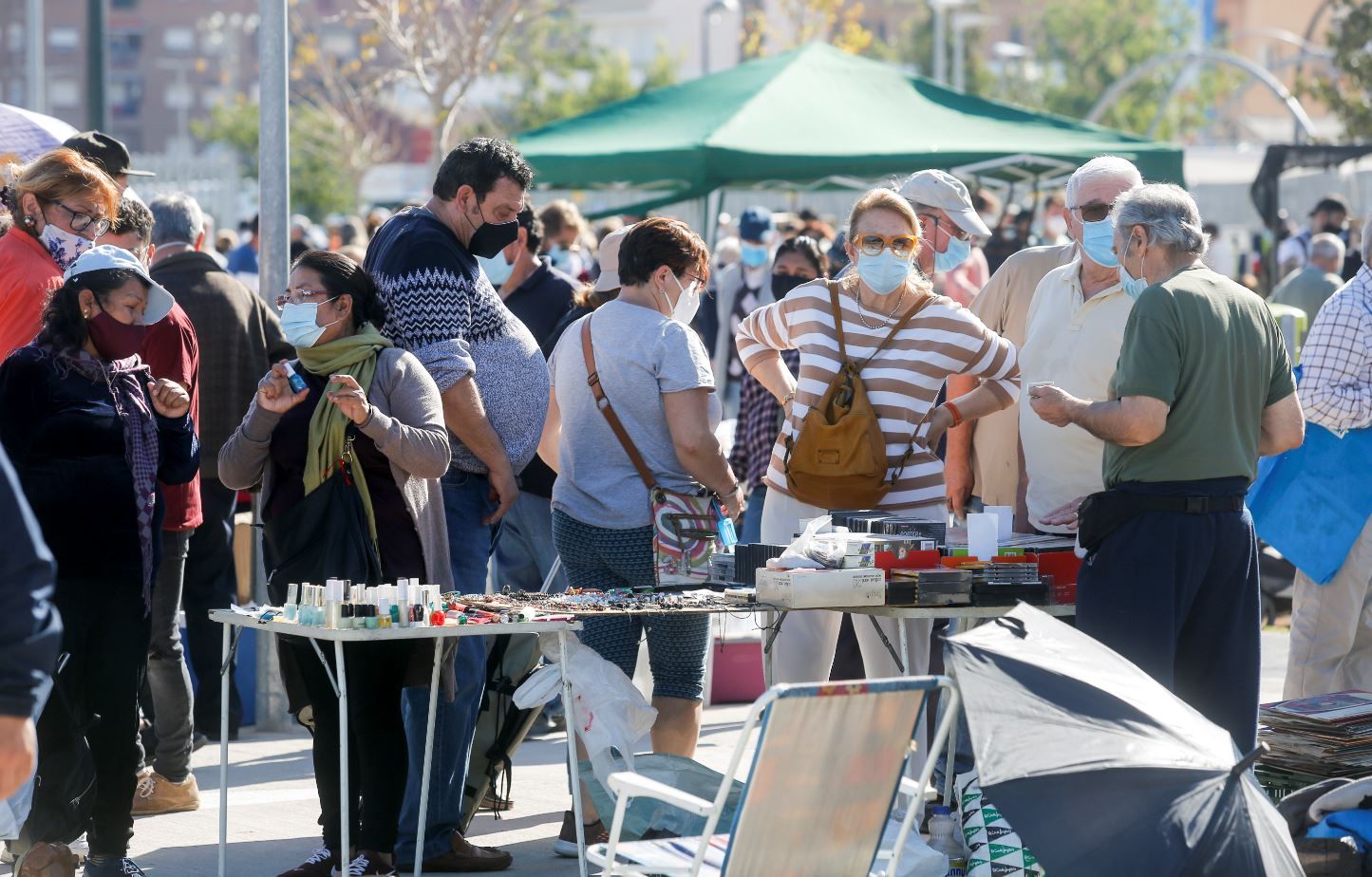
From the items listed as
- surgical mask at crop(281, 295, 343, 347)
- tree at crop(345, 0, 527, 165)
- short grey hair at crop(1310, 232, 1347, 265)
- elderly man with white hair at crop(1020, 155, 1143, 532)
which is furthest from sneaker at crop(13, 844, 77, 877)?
tree at crop(345, 0, 527, 165)

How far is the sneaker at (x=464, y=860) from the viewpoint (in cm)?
561

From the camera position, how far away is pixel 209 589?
285 inches

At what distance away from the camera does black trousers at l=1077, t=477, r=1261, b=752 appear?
15.9 feet

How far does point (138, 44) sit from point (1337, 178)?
255 feet

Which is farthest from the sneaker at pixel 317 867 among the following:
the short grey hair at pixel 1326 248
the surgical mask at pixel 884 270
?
the short grey hair at pixel 1326 248

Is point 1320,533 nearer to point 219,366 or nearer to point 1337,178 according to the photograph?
point 219,366

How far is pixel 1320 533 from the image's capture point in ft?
22.0

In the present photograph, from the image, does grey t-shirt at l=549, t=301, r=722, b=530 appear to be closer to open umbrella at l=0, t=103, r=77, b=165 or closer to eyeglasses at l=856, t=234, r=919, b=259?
eyeglasses at l=856, t=234, r=919, b=259

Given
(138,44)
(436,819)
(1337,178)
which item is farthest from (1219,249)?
(138,44)

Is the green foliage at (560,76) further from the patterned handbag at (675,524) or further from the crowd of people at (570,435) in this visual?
the patterned handbag at (675,524)

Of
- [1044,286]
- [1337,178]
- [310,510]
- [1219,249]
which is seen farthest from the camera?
[1337,178]

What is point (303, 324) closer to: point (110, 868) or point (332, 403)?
point (332, 403)

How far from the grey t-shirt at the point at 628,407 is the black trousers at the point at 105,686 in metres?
1.34

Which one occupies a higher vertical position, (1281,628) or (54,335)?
(54,335)
